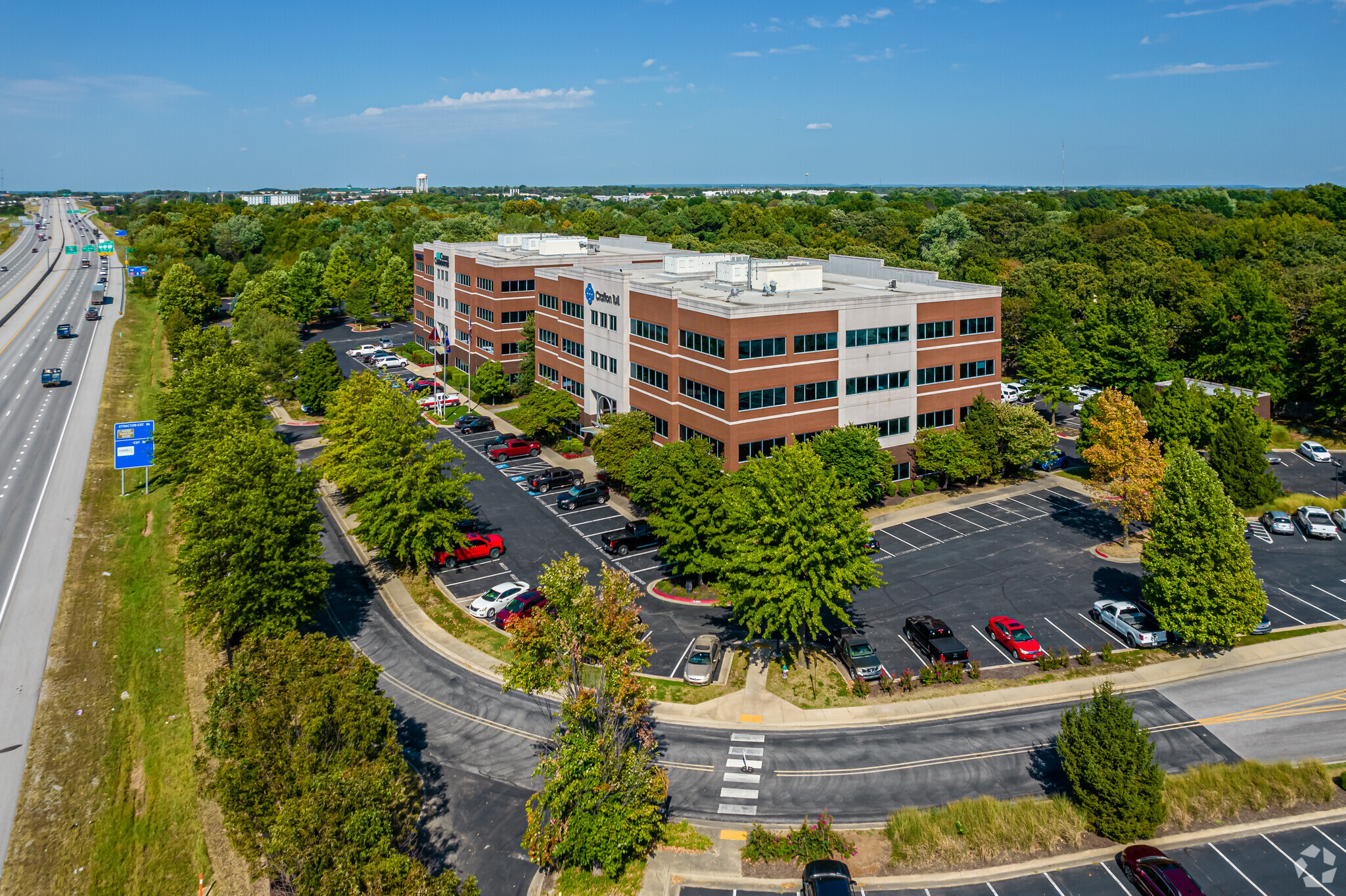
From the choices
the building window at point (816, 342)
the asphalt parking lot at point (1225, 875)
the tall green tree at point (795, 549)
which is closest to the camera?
the asphalt parking lot at point (1225, 875)

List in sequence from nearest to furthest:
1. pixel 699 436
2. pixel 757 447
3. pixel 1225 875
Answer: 1. pixel 1225 875
2. pixel 699 436
3. pixel 757 447

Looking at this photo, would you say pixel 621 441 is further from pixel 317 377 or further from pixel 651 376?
pixel 317 377

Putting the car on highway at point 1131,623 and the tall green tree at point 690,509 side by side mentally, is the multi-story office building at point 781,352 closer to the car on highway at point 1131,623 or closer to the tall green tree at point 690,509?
the tall green tree at point 690,509

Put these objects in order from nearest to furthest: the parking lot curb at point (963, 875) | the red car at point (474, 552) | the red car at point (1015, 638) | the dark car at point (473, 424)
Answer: the parking lot curb at point (963, 875) < the red car at point (1015, 638) < the red car at point (474, 552) < the dark car at point (473, 424)

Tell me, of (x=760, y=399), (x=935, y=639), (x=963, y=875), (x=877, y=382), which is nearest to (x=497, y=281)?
(x=760, y=399)

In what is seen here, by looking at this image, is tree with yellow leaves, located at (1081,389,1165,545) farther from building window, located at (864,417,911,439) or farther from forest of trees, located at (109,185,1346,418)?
forest of trees, located at (109,185,1346,418)

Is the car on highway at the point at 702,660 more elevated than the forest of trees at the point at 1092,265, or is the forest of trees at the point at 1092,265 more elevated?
the forest of trees at the point at 1092,265

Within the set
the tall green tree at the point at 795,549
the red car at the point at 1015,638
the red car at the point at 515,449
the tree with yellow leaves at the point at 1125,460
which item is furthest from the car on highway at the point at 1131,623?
the red car at the point at 515,449
